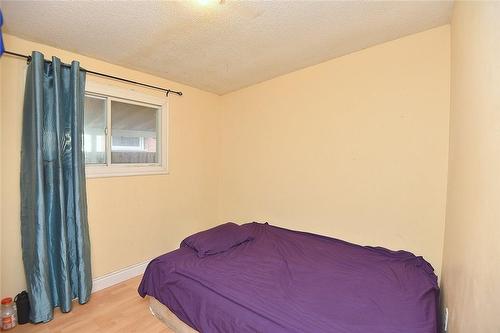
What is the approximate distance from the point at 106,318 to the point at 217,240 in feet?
3.50

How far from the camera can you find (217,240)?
7.13 feet

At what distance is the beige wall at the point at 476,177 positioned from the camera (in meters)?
0.74

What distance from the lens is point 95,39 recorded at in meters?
1.90

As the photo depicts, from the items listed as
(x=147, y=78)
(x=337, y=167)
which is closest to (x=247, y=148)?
(x=337, y=167)

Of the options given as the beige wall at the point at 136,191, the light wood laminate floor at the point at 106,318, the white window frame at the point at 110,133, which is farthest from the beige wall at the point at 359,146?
the light wood laminate floor at the point at 106,318

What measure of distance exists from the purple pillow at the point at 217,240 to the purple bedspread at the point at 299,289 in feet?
0.23

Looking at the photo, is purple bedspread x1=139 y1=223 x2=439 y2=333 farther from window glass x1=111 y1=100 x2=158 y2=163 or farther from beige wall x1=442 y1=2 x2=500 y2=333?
window glass x1=111 y1=100 x2=158 y2=163

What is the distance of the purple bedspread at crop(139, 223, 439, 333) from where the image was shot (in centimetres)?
121

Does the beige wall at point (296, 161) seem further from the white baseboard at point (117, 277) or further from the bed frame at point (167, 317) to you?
the bed frame at point (167, 317)

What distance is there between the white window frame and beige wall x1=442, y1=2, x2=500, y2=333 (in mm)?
2708

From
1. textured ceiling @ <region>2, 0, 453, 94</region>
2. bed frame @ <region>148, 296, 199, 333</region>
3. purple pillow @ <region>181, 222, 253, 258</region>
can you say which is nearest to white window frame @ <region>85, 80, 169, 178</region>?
textured ceiling @ <region>2, 0, 453, 94</region>

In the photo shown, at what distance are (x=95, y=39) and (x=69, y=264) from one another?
1910 millimetres

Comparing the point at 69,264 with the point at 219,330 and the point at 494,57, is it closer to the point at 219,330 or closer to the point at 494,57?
the point at 219,330

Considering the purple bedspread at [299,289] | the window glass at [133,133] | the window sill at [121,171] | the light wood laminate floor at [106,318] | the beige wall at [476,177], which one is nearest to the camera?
the beige wall at [476,177]
